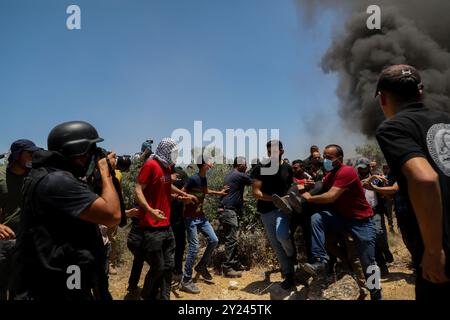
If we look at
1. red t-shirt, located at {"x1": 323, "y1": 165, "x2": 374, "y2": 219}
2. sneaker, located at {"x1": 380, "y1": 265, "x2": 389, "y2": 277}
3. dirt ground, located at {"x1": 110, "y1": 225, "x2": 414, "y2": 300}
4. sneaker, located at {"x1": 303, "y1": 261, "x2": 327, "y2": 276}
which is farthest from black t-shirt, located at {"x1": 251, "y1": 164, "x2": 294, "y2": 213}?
sneaker, located at {"x1": 380, "y1": 265, "x2": 389, "y2": 277}

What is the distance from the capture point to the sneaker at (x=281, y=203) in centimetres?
476

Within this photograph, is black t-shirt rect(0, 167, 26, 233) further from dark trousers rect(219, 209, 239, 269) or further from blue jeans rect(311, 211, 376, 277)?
blue jeans rect(311, 211, 376, 277)

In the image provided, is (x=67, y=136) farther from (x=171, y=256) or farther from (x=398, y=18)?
(x=398, y=18)

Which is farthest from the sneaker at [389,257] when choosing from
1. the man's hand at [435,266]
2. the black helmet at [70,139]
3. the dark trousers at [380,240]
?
the black helmet at [70,139]

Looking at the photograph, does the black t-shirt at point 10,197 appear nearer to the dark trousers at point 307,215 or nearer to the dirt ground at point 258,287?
the dirt ground at point 258,287

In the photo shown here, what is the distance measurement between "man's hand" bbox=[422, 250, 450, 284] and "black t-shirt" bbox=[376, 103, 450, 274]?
0.13 feet

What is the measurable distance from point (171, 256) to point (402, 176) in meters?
2.85

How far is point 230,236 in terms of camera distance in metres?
6.05

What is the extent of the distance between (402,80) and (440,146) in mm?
420

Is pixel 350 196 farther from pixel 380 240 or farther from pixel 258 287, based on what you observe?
A: pixel 258 287

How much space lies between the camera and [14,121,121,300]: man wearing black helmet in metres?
2.00

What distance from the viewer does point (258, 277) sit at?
5945mm

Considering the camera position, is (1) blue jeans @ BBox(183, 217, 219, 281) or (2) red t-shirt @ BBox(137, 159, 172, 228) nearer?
(2) red t-shirt @ BBox(137, 159, 172, 228)

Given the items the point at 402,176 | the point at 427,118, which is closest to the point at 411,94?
the point at 427,118
